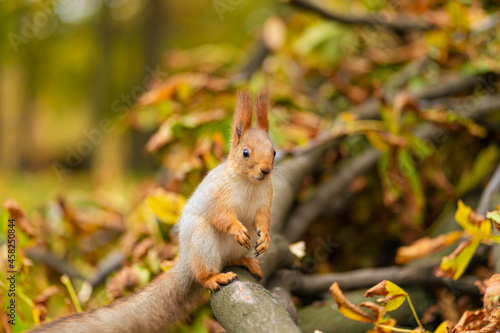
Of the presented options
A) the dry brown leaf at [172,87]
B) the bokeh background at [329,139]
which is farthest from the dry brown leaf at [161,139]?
the dry brown leaf at [172,87]

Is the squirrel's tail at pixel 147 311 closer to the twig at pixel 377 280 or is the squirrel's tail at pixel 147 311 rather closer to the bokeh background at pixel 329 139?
the bokeh background at pixel 329 139

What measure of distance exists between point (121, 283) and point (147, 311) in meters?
0.46

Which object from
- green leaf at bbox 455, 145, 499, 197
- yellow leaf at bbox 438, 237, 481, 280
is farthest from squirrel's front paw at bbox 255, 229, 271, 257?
green leaf at bbox 455, 145, 499, 197

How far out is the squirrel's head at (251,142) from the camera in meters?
1.02

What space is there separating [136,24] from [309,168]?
23.9 feet

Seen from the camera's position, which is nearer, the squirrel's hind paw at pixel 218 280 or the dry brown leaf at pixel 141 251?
the squirrel's hind paw at pixel 218 280

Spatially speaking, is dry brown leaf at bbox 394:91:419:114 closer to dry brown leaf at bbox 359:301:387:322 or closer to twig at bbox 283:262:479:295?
twig at bbox 283:262:479:295

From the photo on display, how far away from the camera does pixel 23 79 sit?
337 inches

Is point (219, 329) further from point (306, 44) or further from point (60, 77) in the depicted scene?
point (60, 77)

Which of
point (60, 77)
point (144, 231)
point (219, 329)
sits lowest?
point (60, 77)

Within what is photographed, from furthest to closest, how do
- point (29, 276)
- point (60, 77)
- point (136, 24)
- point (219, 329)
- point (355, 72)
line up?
point (60, 77)
point (136, 24)
point (355, 72)
point (29, 276)
point (219, 329)

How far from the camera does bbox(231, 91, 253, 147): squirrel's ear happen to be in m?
1.03

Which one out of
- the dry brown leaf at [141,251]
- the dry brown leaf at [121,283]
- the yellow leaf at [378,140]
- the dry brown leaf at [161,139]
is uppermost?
the dry brown leaf at [161,139]

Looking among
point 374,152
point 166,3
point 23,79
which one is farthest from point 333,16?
point 23,79
